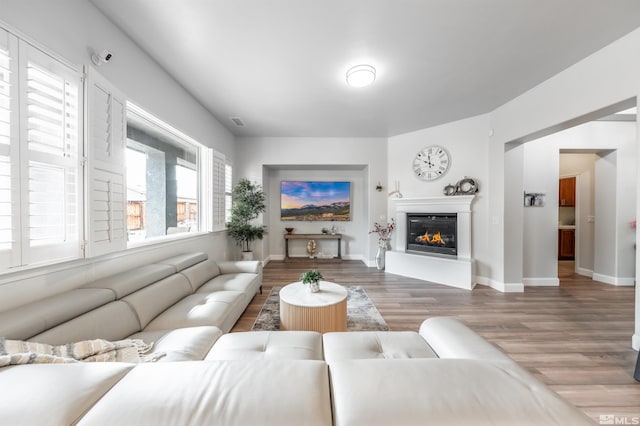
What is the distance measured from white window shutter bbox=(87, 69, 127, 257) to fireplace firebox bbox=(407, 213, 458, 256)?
4280 millimetres

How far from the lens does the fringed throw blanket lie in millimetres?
980

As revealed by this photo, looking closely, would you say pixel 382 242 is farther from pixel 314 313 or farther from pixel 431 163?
pixel 314 313

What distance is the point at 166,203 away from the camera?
3.05 meters

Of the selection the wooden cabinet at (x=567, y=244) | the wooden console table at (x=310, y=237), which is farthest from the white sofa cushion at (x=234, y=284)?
the wooden cabinet at (x=567, y=244)

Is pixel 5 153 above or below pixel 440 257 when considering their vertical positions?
above

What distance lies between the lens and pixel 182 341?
150 cm

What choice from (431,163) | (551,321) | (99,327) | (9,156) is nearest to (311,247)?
(431,163)

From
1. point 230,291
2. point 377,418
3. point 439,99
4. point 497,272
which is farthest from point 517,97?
point 230,291

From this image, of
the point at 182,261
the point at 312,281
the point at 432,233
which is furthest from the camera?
the point at 432,233

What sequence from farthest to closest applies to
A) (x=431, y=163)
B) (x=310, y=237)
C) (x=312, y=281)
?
(x=310, y=237)
(x=431, y=163)
(x=312, y=281)

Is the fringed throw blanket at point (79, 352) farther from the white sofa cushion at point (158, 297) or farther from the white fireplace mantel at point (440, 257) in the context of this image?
the white fireplace mantel at point (440, 257)

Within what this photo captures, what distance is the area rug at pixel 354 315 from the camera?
248 centimetres

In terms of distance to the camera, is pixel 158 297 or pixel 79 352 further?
pixel 158 297

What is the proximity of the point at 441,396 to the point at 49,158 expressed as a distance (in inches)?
93.9
